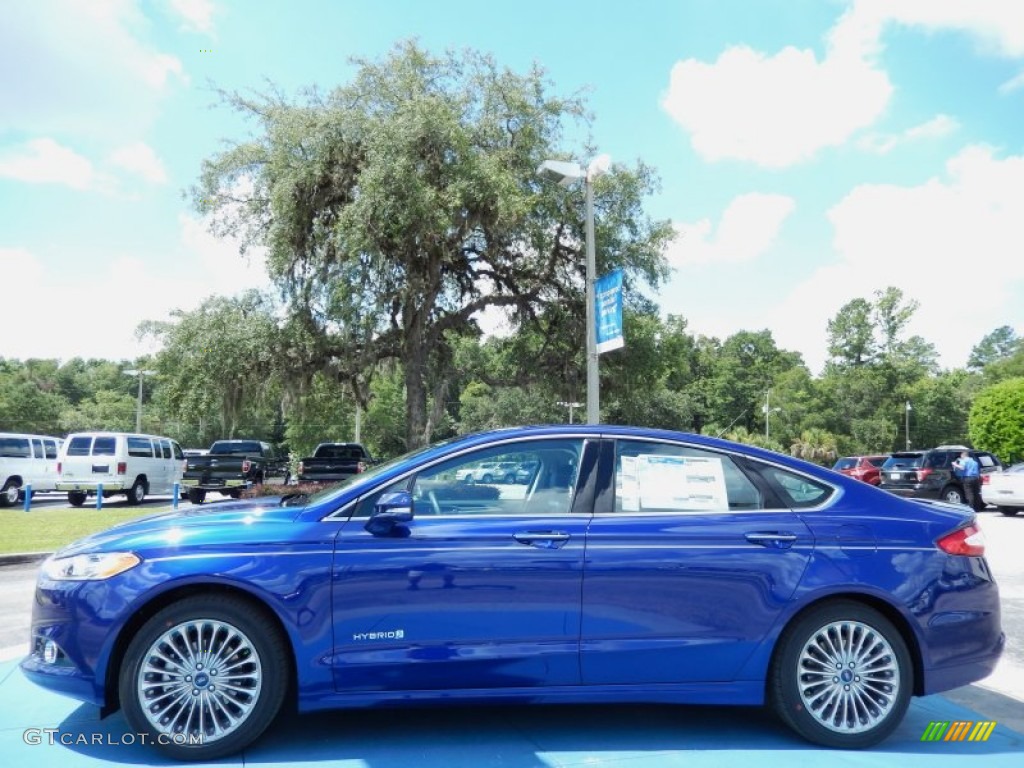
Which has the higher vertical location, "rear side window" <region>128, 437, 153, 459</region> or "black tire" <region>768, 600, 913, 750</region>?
"rear side window" <region>128, 437, 153, 459</region>

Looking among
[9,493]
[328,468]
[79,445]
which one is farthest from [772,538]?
[9,493]

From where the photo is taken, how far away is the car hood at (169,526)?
4004 millimetres

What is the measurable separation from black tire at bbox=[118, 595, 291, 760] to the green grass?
871cm

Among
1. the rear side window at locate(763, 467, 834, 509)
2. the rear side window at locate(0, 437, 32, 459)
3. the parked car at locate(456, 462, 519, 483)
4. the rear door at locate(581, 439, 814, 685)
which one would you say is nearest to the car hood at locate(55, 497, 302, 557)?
the parked car at locate(456, 462, 519, 483)

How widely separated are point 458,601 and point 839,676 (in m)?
2.02

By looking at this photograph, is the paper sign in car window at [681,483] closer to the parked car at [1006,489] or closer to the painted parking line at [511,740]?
the painted parking line at [511,740]

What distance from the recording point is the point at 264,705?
3.89 m

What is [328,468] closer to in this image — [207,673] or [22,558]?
[22,558]

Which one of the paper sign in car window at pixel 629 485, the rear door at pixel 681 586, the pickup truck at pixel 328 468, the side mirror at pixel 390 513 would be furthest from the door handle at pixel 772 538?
the pickup truck at pixel 328 468

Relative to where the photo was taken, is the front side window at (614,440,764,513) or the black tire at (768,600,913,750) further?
the front side window at (614,440,764,513)

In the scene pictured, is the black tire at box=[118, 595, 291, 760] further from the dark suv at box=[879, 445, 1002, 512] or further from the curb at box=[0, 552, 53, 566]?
the dark suv at box=[879, 445, 1002, 512]

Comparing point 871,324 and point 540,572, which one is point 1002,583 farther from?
point 871,324

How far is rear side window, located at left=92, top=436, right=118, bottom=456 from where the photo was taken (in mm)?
22594

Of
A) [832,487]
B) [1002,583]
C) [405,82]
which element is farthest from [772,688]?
[405,82]
